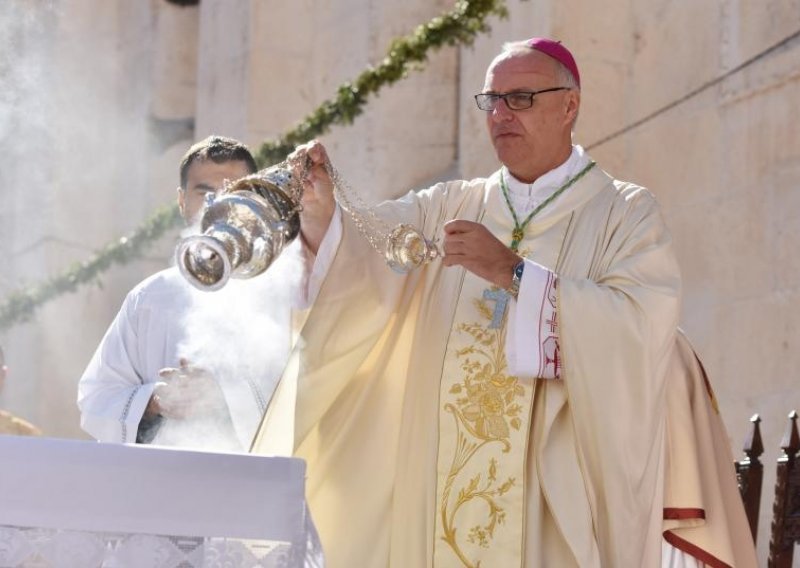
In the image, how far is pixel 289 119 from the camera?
12258 mm

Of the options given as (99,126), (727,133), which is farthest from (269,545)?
(99,126)

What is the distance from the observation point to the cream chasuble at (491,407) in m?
4.41

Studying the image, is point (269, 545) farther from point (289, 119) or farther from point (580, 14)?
point (289, 119)

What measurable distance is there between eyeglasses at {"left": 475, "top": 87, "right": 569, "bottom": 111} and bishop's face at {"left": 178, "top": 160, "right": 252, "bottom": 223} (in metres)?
0.92

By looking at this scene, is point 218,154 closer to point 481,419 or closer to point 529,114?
point 529,114

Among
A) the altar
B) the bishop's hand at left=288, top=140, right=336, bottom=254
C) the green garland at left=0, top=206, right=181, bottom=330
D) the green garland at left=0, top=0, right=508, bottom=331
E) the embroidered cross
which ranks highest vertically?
the green garland at left=0, top=0, right=508, bottom=331

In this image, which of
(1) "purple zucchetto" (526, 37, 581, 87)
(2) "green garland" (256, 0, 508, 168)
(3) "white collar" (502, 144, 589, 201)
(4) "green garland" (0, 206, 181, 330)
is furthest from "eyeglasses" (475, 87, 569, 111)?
(4) "green garland" (0, 206, 181, 330)

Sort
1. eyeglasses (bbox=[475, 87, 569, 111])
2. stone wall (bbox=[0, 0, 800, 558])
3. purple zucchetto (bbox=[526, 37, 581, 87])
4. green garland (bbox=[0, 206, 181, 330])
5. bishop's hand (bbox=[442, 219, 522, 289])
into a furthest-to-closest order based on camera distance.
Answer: green garland (bbox=[0, 206, 181, 330])
stone wall (bbox=[0, 0, 800, 558])
purple zucchetto (bbox=[526, 37, 581, 87])
eyeglasses (bbox=[475, 87, 569, 111])
bishop's hand (bbox=[442, 219, 522, 289])

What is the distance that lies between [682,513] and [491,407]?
58 cm

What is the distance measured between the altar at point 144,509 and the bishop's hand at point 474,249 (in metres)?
0.85

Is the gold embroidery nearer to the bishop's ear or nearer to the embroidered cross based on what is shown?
the embroidered cross

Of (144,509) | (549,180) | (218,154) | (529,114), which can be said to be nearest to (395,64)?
(218,154)

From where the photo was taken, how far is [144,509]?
358 cm

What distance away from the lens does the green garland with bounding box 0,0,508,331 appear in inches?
357
